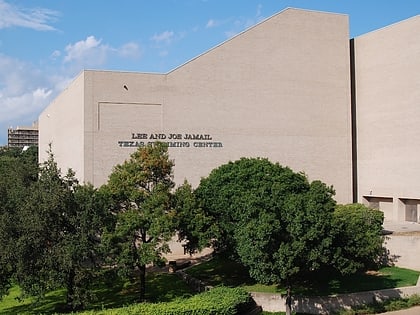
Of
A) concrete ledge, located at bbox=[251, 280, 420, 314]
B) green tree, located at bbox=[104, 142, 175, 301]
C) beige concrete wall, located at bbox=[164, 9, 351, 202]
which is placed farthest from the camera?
beige concrete wall, located at bbox=[164, 9, 351, 202]

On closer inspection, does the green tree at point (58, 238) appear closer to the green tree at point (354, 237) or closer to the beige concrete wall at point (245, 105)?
the green tree at point (354, 237)

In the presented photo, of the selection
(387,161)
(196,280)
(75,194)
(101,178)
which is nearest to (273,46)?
(387,161)

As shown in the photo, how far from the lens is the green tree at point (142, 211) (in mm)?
22531

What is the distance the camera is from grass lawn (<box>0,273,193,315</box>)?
24.3 m

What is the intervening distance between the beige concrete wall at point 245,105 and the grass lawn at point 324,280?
8389 millimetres

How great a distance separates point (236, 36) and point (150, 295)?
20759 mm

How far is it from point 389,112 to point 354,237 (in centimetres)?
1889

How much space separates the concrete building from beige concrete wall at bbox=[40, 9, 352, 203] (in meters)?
0.07

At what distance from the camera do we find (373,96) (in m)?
42.2

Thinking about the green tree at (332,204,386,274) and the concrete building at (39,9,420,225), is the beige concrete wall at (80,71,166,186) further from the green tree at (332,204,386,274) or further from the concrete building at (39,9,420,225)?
the green tree at (332,204,386,274)

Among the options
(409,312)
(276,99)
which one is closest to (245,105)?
(276,99)

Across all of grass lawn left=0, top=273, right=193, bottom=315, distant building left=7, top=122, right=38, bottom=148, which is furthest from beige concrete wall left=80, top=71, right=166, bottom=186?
distant building left=7, top=122, right=38, bottom=148

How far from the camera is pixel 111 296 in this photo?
26.0 metres

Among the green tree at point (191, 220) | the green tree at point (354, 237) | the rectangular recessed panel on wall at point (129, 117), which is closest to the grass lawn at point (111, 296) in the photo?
the green tree at point (191, 220)
